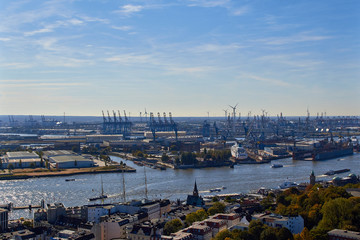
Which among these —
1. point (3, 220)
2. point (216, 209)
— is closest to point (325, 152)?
point (216, 209)

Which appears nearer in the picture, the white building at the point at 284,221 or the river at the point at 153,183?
the white building at the point at 284,221

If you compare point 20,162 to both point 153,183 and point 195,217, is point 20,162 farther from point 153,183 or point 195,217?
point 195,217

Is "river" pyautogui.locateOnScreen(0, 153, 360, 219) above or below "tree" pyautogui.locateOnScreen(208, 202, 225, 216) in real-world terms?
below

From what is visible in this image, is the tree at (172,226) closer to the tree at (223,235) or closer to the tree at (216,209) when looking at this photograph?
the tree at (223,235)

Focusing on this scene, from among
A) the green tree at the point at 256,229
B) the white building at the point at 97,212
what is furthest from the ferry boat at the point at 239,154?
the green tree at the point at 256,229

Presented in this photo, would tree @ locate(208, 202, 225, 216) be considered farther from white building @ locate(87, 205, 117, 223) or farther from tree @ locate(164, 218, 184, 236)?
white building @ locate(87, 205, 117, 223)

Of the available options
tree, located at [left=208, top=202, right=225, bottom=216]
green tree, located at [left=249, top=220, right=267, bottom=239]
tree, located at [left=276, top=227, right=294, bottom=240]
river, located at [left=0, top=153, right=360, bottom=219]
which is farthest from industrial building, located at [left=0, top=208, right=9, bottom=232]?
tree, located at [left=276, top=227, right=294, bottom=240]
